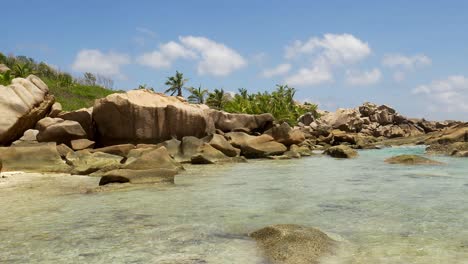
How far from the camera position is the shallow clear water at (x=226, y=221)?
17.9 ft

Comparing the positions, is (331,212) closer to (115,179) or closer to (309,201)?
(309,201)

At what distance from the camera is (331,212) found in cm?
816

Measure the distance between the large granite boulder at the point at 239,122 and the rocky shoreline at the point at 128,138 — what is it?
0.22ft

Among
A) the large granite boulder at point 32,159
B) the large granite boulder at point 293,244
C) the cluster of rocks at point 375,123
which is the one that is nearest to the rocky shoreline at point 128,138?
the large granite boulder at point 32,159

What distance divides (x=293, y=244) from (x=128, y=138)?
18.8 metres

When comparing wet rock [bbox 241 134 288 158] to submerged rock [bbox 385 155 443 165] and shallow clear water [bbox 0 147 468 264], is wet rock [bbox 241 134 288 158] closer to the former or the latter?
submerged rock [bbox 385 155 443 165]

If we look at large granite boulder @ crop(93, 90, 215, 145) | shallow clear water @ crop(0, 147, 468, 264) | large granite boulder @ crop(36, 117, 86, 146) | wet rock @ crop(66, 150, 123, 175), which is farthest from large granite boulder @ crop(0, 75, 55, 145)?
shallow clear water @ crop(0, 147, 468, 264)

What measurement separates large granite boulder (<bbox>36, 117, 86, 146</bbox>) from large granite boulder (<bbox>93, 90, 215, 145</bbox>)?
1344 mm

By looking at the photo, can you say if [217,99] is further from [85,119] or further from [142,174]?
[142,174]

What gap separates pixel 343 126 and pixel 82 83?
3508cm

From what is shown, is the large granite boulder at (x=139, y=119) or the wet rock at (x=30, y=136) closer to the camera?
the wet rock at (x=30, y=136)

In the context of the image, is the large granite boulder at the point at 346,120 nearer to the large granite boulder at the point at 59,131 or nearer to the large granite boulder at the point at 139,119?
the large granite boulder at the point at 139,119

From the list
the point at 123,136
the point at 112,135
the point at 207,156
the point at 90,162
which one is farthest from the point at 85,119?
the point at 207,156

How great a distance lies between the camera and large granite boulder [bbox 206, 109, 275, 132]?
30.0m
